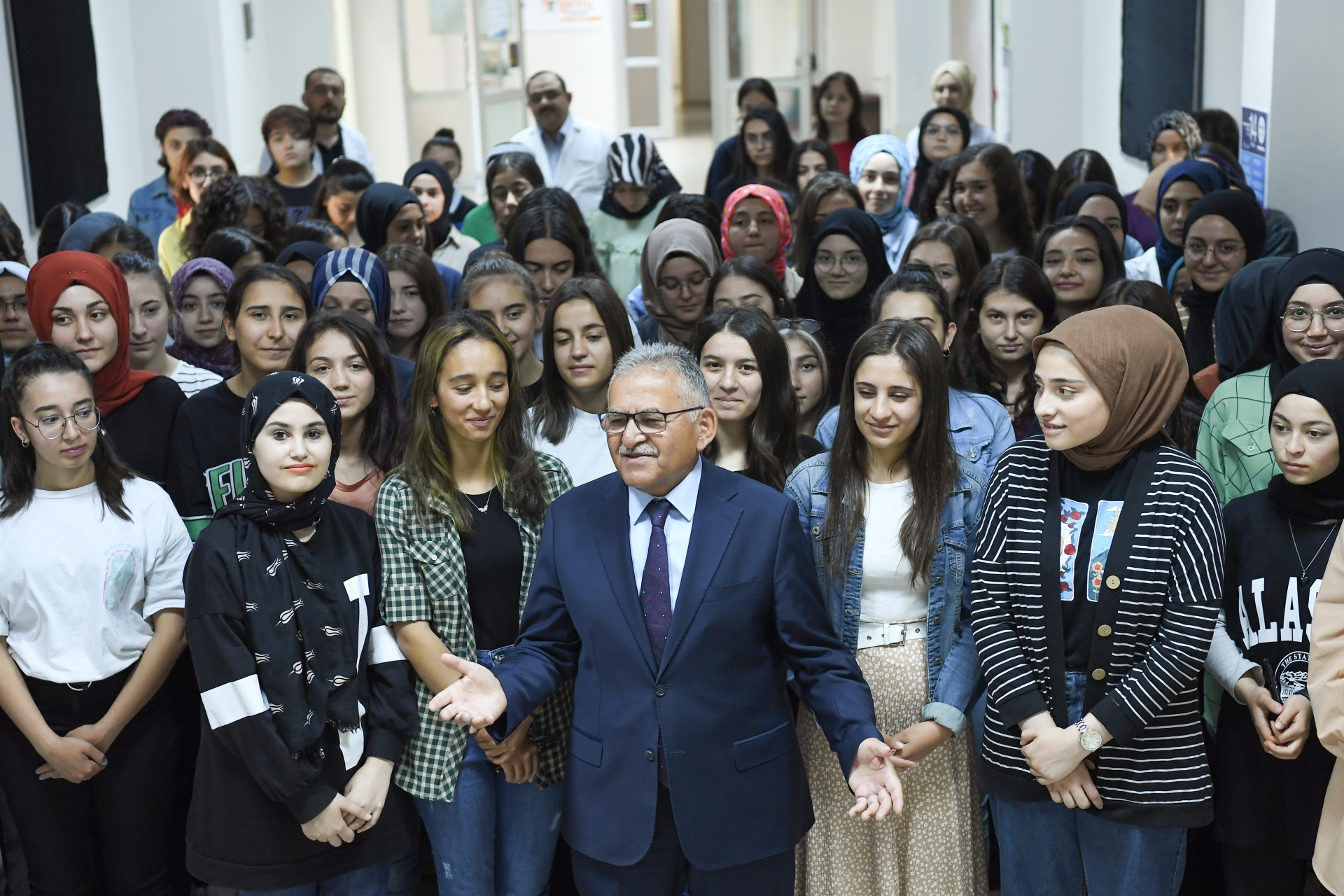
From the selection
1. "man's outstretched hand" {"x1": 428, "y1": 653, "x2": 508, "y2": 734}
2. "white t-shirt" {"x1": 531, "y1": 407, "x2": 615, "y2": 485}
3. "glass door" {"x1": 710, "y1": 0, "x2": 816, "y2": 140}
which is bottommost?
"man's outstretched hand" {"x1": 428, "y1": 653, "x2": 508, "y2": 734}

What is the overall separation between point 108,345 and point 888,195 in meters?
3.73

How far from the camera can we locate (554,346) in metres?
3.91

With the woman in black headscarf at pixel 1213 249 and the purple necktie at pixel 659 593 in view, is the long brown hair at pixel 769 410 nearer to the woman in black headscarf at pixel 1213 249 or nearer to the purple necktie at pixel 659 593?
the purple necktie at pixel 659 593

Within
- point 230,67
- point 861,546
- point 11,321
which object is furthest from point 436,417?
point 230,67

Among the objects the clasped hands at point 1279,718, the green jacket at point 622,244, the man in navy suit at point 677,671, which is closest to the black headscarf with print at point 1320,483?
the clasped hands at point 1279,718

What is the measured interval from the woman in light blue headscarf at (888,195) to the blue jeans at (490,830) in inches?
146

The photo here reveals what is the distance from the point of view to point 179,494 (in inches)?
142

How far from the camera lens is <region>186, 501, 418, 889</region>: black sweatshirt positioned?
9.20ft

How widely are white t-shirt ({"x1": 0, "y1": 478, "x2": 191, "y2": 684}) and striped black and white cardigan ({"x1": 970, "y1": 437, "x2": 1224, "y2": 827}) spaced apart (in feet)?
6.47

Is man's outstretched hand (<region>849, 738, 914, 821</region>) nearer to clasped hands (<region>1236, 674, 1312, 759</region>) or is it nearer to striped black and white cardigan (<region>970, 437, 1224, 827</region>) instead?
striped black and white cardigan (<region>970, 437, 1224, 827</region>)

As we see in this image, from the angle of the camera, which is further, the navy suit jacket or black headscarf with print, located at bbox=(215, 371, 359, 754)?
black headscarf with print, located at bbox=(215, 371, 359, 754)

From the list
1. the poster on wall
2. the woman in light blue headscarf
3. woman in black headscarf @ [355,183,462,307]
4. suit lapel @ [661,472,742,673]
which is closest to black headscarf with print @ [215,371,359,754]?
suit lapel @ [661,472,742,673]

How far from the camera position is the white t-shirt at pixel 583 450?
3740mm

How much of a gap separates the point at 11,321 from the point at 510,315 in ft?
5.47
